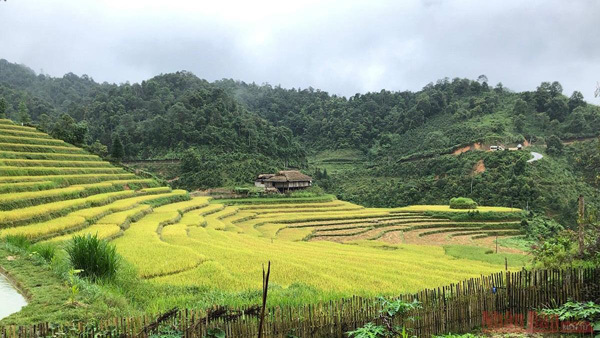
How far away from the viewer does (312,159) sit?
69.8m

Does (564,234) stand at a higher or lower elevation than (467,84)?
lower

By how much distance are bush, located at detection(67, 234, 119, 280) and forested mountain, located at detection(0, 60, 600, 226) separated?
99.8ft

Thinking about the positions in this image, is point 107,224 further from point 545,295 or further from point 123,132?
point 123,132

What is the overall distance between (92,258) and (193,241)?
657 cm

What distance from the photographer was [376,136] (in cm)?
7156

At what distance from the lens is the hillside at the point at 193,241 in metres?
6.81

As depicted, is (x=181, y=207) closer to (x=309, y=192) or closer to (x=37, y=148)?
(x=37, y=148)

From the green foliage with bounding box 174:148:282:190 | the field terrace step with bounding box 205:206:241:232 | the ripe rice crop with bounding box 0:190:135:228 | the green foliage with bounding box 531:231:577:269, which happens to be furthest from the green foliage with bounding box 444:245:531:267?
the green foliage with bounding box 174:148:282:190

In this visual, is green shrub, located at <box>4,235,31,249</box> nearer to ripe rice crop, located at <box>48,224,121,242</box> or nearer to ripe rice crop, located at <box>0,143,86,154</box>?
ripe rice crop, located at <box>48,224,121,242</box>

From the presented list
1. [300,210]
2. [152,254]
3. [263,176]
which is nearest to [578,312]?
[152,254]

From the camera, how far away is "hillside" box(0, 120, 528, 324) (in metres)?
6.81

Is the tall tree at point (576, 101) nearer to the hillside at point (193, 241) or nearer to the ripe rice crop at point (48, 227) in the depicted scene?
the hillside at point (193, 241)

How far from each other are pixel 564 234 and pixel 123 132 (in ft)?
183

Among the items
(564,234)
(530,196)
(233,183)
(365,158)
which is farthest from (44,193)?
(365,158)
